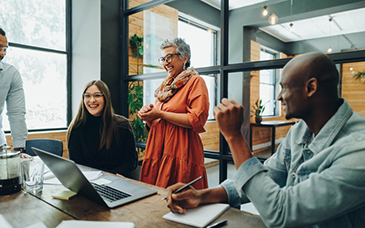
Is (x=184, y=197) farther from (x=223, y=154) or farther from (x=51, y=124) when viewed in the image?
(x=51, y=124)

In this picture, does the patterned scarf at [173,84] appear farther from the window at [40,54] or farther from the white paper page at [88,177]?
the window at [40,54]

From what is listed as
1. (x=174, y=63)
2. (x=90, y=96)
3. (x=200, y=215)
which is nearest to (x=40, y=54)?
(x=90, y=96)

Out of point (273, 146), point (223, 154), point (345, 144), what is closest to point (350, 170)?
point (345, 144)

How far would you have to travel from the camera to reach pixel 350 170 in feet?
2.15

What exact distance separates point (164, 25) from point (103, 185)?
96.4 inches

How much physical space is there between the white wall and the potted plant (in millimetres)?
2156

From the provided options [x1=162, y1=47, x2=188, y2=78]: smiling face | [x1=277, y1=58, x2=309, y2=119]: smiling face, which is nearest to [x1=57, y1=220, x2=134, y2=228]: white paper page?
[x1=277, y1=58, x2=309, y2=119]: smiling face

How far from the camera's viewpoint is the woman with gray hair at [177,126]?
1.78 m

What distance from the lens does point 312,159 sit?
0.78 meters

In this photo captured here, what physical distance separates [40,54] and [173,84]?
8.74 feet

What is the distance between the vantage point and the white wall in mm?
3434

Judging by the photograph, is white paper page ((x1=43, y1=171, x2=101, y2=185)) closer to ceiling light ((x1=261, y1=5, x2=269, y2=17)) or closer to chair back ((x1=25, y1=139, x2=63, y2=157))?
chair back ((x1=25, y1=139, x2=63, y2=157))

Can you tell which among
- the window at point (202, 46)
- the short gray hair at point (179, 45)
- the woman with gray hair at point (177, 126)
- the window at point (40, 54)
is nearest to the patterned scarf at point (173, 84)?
the woman with gray hair at point (177, 126)

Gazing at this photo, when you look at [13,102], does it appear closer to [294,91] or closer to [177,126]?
[177,126]
